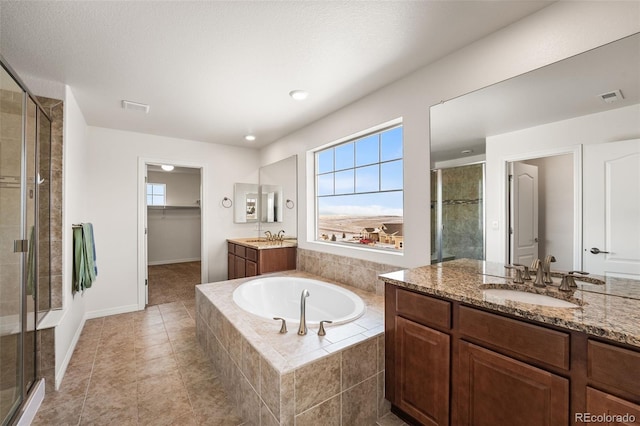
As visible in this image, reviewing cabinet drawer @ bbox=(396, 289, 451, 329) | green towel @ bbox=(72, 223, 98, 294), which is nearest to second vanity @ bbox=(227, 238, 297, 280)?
green towel @ bbox=(72, 223, 98, 294)

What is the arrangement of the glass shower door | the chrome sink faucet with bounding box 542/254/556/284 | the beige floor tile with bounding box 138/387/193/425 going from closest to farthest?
1. the chrome sink faucet with bounding box 542/254/556/284
2. the glass shower door
3. the beige floor tile with bounding box 138/387/193/425

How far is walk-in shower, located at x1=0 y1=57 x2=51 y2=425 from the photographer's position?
164 centimetres

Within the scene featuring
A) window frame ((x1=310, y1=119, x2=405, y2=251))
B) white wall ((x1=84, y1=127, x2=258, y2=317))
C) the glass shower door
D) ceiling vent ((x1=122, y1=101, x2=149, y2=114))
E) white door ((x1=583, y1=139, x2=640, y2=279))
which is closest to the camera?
white door ((x1=583, y1=139, x2=640, y2=279))

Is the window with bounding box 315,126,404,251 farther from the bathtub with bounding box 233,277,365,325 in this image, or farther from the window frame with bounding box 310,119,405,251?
the bathtub with bounding box 233,277,365,325

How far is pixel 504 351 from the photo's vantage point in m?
1.19

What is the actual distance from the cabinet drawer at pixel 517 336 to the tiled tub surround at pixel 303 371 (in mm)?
633

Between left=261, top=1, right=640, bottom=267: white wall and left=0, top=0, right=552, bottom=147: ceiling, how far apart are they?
0.09 meters

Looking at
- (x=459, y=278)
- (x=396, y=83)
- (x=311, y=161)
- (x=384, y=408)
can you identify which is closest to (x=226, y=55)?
(x=396, y=83)

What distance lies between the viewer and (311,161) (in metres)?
3.60

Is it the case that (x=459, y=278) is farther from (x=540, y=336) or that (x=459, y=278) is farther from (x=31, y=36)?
(x=31, y=36)

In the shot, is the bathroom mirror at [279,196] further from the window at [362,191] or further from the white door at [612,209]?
the white door at [612,209]

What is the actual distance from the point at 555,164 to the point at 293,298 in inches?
99.9

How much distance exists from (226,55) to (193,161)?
2597 mm

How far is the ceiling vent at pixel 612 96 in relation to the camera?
1.28 meters
